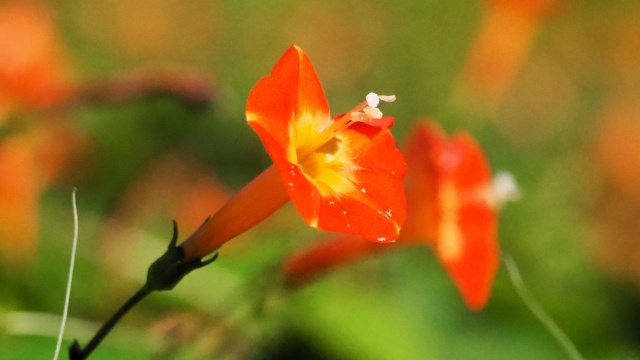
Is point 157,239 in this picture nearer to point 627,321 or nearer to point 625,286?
point 627,321

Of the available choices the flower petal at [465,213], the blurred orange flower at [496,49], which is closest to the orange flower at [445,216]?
the flower petal at [465,213]

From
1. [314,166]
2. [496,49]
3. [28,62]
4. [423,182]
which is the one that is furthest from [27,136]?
[496,49]

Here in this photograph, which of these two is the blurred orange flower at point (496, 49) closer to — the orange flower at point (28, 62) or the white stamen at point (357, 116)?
the orange flower at point (28, 62)

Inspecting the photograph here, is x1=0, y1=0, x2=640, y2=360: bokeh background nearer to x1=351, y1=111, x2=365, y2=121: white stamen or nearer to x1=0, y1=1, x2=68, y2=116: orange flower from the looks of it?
x1=0, y1=1, x2=68, y2=116: orange flower

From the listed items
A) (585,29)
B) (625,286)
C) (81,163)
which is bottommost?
(625,286)

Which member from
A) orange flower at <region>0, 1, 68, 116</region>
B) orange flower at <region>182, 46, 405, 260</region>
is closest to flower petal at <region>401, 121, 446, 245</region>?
orange flower at <region>182, 46, 405, 260</region>

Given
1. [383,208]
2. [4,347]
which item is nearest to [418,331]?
[4,347]
